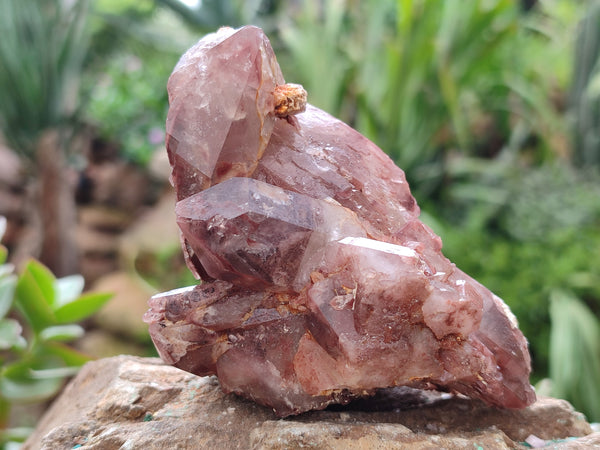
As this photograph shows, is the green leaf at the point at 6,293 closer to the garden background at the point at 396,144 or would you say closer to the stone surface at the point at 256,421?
the garden background at the point at 396,144

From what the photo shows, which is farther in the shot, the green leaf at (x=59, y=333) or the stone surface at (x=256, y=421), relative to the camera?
the green leaf at (x=59, y=333)

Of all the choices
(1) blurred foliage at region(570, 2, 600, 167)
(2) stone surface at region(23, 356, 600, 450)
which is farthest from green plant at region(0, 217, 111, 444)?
(1) blurred foliage at region(570, 2, 600, 167)

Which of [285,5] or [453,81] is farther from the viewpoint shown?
[285,5]

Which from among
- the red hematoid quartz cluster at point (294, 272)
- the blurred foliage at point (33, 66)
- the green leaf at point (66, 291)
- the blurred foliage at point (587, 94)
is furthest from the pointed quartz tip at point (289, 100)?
the blurred foliage at point (587, 94)

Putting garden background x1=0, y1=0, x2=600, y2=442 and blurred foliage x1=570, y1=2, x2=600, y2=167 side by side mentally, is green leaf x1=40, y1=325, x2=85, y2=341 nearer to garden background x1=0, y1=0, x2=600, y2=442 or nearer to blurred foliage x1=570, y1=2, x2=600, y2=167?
garden background x1=0, y1=0, x2=600, y2=442

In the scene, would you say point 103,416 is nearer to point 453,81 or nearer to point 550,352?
point 550,352

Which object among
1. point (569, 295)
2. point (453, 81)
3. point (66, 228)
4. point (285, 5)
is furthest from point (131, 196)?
→ point (569, 295)

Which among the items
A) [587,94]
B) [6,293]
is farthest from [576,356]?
[6,293]
